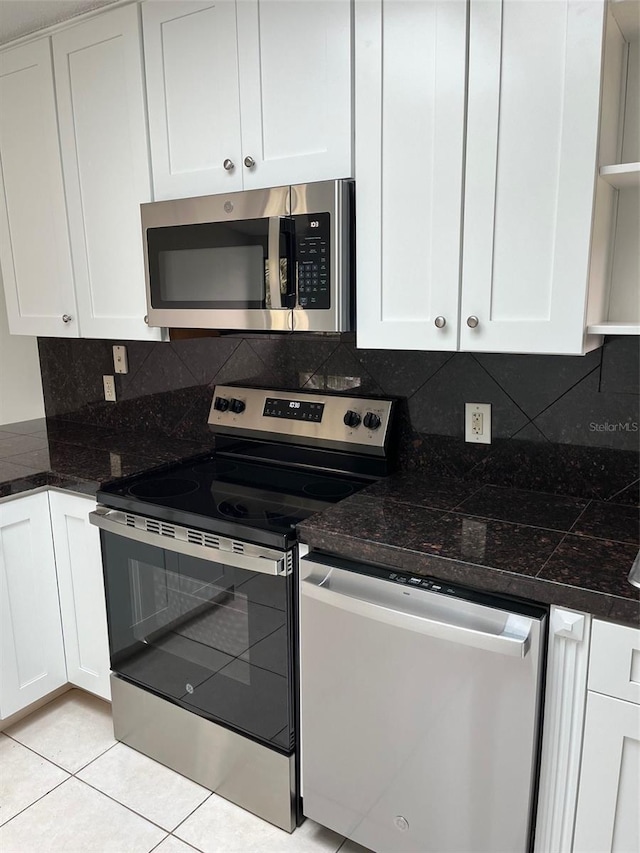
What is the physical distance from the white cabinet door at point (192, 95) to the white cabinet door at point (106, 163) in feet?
0.19

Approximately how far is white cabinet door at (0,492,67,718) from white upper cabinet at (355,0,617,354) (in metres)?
1.29

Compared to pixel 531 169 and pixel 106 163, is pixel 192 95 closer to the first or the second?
pixel 106 163

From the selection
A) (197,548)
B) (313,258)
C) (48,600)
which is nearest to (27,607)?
(48,600)

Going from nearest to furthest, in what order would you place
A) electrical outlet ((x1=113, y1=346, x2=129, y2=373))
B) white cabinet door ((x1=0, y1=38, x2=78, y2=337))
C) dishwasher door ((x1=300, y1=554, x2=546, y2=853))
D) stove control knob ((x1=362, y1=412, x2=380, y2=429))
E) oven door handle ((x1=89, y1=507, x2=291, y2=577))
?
dishwasher door ((x1=300, y1=554, x2=546, y2=853))
oven door handle ((x1=89, y1=507, x2=291, y2=577))
stove control knob ((x1=362, y1=412, x2=380, y2=429))
white cabinet door ((x1=0, y1=38, x2=78, y2=337))
electrical outlet ((x1=113, y1=346, x2=129, y2=373))

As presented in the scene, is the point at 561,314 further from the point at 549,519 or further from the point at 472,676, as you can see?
the point at 472,676

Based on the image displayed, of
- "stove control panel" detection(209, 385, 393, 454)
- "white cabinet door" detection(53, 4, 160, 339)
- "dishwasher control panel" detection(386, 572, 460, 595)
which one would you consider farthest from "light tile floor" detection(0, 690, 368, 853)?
"white cabinet door" detection(53, 4, 160, 339)

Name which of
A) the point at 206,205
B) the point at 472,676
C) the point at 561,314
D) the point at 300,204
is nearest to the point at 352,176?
the point at 300,204

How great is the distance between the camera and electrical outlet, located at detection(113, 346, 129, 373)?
2572 millimetres

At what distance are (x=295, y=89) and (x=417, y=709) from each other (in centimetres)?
155

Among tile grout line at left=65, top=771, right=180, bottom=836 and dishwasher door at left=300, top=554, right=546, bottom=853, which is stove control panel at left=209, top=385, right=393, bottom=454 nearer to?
dishwasher door at left=300, top=554, right=546, bottom=853

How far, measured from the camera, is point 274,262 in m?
1.69

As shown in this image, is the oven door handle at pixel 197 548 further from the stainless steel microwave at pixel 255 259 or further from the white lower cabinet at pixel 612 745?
the white lower cabinet at pixel 612 745

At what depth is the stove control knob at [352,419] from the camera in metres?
1.94

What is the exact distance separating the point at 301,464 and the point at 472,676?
0.93 meters
